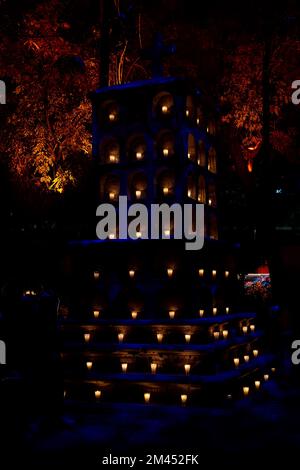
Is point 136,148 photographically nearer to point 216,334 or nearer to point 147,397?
point 216,334

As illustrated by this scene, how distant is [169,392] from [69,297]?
2350mm

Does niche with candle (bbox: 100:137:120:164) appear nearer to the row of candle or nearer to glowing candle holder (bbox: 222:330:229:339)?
the row of candle

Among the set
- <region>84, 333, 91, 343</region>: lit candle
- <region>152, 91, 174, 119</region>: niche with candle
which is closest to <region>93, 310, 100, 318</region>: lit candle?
<region>84, 333, 91, 343</region>: lit candle

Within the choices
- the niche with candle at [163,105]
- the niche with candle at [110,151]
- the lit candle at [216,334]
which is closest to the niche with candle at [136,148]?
the niche with candle at [110,151]

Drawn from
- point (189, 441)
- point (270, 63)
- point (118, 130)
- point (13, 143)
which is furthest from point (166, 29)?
point (189, 441)

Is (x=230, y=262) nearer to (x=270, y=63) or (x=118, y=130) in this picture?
(x=118, y=130)

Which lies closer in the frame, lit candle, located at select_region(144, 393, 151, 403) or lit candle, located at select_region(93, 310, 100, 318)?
lit candle, located at select_region(144, 393, 151, 403)

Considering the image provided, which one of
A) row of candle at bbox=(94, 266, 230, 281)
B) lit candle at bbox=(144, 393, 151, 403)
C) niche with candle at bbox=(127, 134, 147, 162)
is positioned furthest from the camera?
niche with candle at bbox=(127, 134, 147, 162)

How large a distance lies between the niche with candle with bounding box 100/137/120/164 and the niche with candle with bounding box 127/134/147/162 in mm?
218

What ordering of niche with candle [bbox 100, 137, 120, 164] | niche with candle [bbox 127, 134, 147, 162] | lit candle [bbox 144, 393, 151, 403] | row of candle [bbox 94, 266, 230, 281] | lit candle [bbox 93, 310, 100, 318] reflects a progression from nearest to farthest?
lit candle [bbox 144, 393, 151, 403], row of candle [bbox 94, 266, 230, 281], lit candle [bbox 93, 310, 100, 318], niche with candle [bbox 127, 134, 147, 162], niche with candle [bbox 100, 137, 120, 164]

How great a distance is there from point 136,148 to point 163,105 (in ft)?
2.74

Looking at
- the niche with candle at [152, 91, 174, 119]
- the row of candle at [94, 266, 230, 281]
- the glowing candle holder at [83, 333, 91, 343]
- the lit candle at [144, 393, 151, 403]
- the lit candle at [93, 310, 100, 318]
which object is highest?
the niche with candle at [152, 91, 174, 119]

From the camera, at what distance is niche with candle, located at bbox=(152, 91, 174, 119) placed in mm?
10000

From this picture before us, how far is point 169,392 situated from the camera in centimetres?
902
